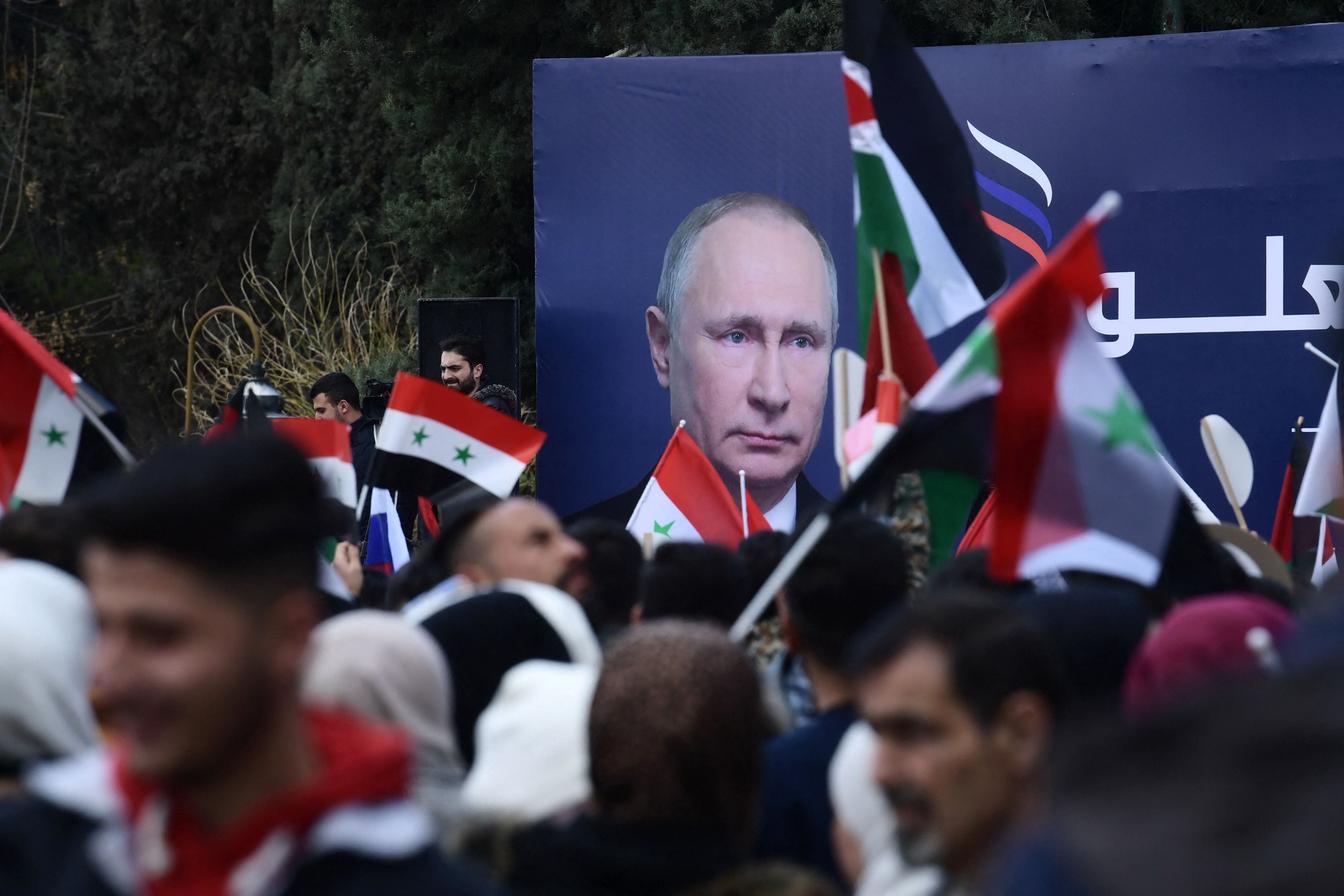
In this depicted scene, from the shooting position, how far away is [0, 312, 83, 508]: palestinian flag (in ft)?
14.1

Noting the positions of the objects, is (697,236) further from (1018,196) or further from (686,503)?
(686,503)

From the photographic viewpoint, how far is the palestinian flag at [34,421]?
4.30 metres

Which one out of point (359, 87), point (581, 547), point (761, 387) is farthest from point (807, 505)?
point (359, 87)

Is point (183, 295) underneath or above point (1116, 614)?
underneath

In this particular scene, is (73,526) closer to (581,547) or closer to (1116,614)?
(581,547)

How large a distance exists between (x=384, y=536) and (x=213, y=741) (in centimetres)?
569

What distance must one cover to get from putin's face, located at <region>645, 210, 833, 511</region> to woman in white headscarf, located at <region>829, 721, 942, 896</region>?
289 inches

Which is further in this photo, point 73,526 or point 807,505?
point 807,505

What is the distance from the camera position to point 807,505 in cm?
985

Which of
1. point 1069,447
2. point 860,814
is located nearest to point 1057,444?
point 1069,447

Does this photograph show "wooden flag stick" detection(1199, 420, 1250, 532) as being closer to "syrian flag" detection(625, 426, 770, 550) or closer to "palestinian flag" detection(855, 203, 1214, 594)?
"syrian flag" detection(625, 426, 770, 550)

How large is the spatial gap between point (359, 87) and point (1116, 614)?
59.4 feet

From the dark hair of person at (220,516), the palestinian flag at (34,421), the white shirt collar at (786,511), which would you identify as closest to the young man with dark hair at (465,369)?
the white shirt collar at (786,511)

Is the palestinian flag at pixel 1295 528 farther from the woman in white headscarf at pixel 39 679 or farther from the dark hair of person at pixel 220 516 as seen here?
the dark hair of person at pixel 220 516
